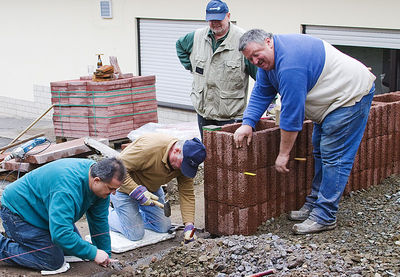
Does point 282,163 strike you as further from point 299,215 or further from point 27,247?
point 27,247

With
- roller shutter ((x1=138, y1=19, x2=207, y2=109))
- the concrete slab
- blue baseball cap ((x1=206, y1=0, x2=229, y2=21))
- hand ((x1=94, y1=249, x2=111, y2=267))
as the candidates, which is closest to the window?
blue baseball cap ((x1=206, y1=0, x2=229, y2=21))

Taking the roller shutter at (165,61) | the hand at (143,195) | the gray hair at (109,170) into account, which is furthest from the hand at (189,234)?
the roller shutter at (165,61)

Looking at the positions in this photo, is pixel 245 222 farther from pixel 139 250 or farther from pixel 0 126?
pixel 0 126

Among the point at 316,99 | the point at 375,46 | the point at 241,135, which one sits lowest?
the point at 241,135

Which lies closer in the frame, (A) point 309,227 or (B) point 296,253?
(B) point 296,253

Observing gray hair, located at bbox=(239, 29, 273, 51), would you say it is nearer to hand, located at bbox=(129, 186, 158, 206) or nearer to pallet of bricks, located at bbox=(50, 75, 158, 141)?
hand, located at bbox=(129, 186, 158, 206)

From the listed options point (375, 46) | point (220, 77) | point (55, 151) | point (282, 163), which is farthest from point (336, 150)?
point (55, 151)

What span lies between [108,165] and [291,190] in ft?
7.21

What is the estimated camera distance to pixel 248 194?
19.1ft

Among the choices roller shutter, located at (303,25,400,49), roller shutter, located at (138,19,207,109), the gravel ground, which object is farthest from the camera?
roller shutter, located at (138,19,207,109)

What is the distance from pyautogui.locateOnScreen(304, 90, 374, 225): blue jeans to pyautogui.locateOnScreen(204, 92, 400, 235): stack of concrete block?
1.36 ft

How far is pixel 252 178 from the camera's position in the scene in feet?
18.9

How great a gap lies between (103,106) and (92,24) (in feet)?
11.7

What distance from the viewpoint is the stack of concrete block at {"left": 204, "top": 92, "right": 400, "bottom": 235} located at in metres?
5.78
